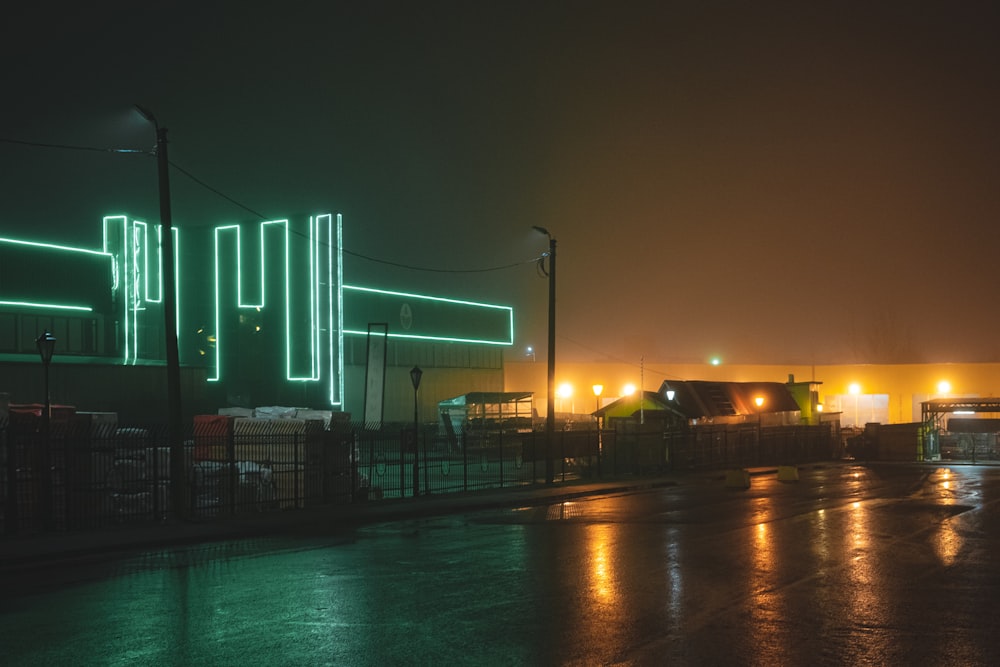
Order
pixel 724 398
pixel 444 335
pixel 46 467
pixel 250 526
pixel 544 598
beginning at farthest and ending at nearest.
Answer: pixel 444 335 < pixel 724 398 < pixel 250 526 < pixel 46 467 < pixel 544 598

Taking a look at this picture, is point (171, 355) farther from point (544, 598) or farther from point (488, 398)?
point (488, 398)

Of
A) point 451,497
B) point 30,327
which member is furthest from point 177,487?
point 30,327

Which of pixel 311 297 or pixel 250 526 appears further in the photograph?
pixel 311 297

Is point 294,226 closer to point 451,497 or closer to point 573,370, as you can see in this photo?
point 451,497

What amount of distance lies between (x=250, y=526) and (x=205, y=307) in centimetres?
3950

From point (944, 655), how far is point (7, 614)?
929 cm

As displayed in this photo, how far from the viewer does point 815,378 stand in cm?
8475

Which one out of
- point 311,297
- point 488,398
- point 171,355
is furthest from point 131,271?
point 171,355

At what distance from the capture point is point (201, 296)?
5888 centimetres

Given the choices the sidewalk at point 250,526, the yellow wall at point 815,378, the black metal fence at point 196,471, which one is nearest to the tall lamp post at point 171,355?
the black metal fence at point 196,471

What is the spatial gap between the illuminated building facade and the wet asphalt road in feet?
114

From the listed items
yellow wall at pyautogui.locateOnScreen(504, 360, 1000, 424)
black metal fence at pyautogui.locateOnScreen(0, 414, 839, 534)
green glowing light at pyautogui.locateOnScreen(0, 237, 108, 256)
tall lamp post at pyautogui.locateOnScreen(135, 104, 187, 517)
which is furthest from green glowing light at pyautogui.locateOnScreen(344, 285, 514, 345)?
tall lamp post at pyautogui.locateOnScreen(135, 104, 187, 517)

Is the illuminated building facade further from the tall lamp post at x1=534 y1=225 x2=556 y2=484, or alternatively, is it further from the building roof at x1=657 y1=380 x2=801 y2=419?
the tall lamp post at x1=534 y1=225 x2=556 y2=484

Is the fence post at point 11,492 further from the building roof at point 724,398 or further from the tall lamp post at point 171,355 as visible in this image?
the building roof at point 724,398
